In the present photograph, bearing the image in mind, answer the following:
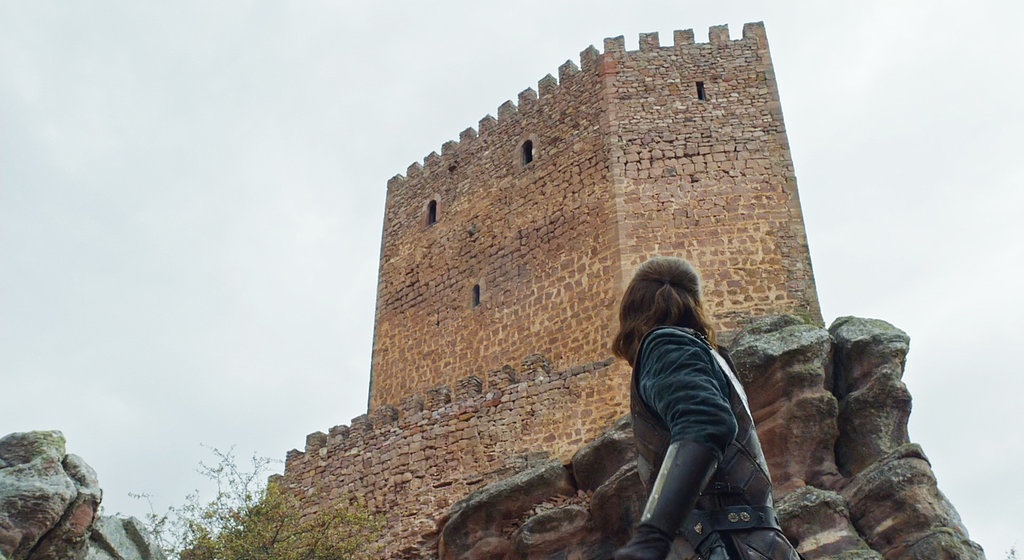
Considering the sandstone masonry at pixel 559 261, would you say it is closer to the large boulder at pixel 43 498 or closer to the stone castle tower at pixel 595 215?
the stone castle tower at pixel 595 215

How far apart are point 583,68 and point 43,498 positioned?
12881 millimetres

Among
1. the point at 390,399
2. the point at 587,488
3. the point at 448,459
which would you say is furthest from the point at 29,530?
the point at 390,399

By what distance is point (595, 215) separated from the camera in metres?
15.3

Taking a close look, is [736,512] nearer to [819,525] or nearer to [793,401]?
[819,525]

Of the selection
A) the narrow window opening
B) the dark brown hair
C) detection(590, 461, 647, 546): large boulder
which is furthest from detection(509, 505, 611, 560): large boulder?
the narrow window opening

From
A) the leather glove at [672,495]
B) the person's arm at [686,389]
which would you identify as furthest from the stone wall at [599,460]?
the leather glove at [672,495]

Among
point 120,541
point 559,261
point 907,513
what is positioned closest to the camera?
point 120,541

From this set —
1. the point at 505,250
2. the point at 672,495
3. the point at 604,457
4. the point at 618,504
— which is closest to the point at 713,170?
the point at 505,250

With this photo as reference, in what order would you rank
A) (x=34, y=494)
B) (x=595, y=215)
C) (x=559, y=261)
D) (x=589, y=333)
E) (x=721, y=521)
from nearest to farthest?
(x=721, y=521) → (x=34, y=494) → (x=589, y=333) → (x=595, y=215) → (x=559, y=261)

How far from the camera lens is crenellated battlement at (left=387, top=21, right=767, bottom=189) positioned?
55.0 feet

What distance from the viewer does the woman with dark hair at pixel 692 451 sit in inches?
120

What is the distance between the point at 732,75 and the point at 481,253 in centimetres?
534

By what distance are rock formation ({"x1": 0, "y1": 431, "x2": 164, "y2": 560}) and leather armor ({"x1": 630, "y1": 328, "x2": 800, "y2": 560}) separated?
4703mm

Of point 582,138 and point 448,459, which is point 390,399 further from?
point 582,138
